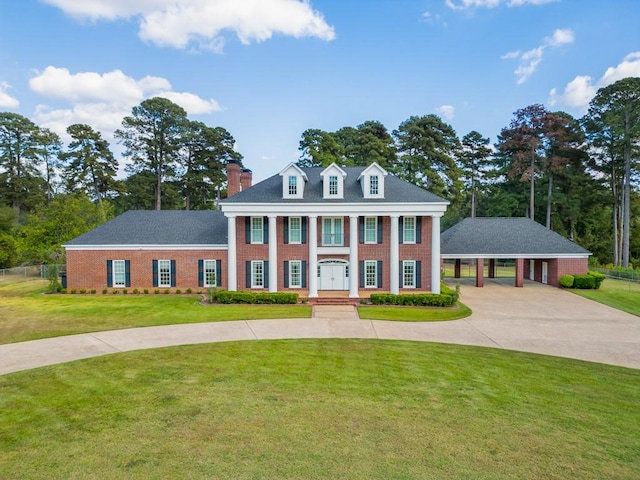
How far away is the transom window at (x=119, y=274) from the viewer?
2748 centimetres

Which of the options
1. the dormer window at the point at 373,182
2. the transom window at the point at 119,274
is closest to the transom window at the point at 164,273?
the transom window at the point at 119,274

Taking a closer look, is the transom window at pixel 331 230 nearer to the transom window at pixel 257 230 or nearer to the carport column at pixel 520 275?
the transom window at pixel 257 230

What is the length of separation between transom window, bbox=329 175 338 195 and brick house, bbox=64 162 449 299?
0.23 ft

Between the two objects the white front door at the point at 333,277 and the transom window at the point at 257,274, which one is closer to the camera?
the transom window at the point at 257,274

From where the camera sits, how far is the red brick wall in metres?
27.4

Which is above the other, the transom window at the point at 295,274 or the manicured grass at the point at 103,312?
the transom window at the point at 295,274

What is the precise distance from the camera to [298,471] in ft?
20.2

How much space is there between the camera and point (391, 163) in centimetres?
5503

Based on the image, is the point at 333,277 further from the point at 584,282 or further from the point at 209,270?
the point at 584,282

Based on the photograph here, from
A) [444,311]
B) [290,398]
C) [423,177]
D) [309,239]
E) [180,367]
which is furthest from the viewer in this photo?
[423,177]

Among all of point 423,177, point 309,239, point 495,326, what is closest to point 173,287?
point 309,239

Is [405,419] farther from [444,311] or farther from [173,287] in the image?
[173,287]

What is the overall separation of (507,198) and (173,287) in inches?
1943

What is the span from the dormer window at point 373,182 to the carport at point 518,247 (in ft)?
33.0
